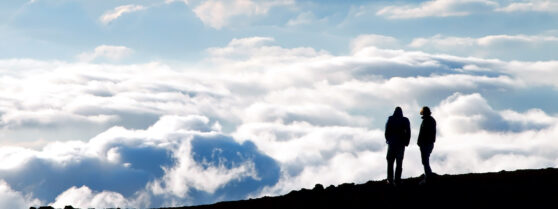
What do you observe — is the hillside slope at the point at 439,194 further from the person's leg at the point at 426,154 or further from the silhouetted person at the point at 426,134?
the silhouetted person at the point at 426,134

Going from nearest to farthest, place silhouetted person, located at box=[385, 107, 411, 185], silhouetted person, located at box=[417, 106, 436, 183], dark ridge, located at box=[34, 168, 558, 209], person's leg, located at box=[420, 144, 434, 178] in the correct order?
dark ridge, located at box=[34, 168, 558, 209], silhouetted person, located at box=[385, 107, 411, 185], silhouetted person, located at box=[417, 106, 436, 183], person's leg, located at box=[420, 144, 434, 178]

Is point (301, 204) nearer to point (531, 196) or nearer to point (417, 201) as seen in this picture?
point (417, 201)

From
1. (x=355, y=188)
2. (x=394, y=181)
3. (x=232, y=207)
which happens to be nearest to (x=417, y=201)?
(x=394, y=181)

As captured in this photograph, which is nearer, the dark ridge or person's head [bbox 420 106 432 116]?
the dark ridge

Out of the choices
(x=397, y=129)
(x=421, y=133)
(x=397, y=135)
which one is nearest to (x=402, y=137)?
(x=397, y=135)

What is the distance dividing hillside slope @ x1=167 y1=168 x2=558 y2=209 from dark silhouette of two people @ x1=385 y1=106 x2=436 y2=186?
2.83 feet

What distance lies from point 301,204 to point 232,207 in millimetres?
2358

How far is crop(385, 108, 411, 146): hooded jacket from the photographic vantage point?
63.1ft

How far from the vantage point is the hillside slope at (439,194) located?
56.1 feet

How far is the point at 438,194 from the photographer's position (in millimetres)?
18359

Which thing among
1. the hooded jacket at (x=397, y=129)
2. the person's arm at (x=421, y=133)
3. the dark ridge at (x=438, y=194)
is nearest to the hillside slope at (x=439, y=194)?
the dark ridge at (x=438, y=194)

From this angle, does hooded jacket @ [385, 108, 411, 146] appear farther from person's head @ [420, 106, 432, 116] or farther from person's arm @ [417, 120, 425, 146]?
person's head @ [420, 106, 432, 116]

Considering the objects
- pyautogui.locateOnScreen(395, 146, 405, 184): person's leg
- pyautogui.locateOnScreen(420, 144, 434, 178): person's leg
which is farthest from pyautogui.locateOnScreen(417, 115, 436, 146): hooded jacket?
pyautogui.locateOnScreen(395, 146, 405, 184): person's leg

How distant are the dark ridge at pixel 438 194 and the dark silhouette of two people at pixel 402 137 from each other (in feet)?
2.83
